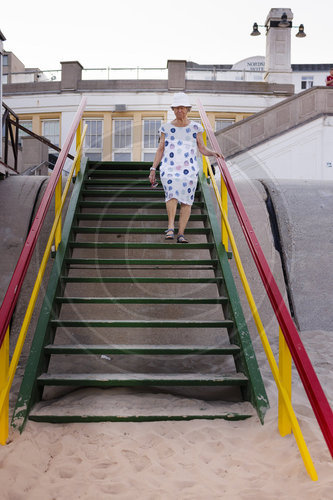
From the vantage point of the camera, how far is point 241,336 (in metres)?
4.21

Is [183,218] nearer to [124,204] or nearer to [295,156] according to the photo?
[124,204]

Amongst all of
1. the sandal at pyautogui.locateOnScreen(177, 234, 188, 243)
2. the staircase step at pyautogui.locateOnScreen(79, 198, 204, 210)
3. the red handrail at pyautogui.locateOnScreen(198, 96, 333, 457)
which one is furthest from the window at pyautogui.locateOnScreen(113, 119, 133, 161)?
the red handrail at pyautogui.locateOnScreen(198, 96, 333, 457)

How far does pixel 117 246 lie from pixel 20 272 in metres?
2.14

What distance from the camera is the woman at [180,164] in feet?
18.4

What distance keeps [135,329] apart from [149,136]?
18.2m

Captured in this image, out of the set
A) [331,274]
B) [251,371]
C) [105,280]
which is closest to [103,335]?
[105,280]

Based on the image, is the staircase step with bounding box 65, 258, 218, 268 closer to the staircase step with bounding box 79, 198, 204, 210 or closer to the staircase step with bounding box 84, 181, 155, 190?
the staircase step with bounding box 79, 198, 204, 210

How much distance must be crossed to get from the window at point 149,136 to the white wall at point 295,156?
850 cm

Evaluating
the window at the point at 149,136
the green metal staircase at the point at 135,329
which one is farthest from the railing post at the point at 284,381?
the window at the point at 149,136

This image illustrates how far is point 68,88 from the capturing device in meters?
22.9

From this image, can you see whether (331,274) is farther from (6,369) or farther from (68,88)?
(68,88)

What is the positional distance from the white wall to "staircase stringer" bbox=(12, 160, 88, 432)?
9.71 metres

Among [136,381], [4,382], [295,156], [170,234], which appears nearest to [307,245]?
[170,234]

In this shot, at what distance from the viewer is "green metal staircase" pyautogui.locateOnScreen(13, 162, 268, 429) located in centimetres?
381
